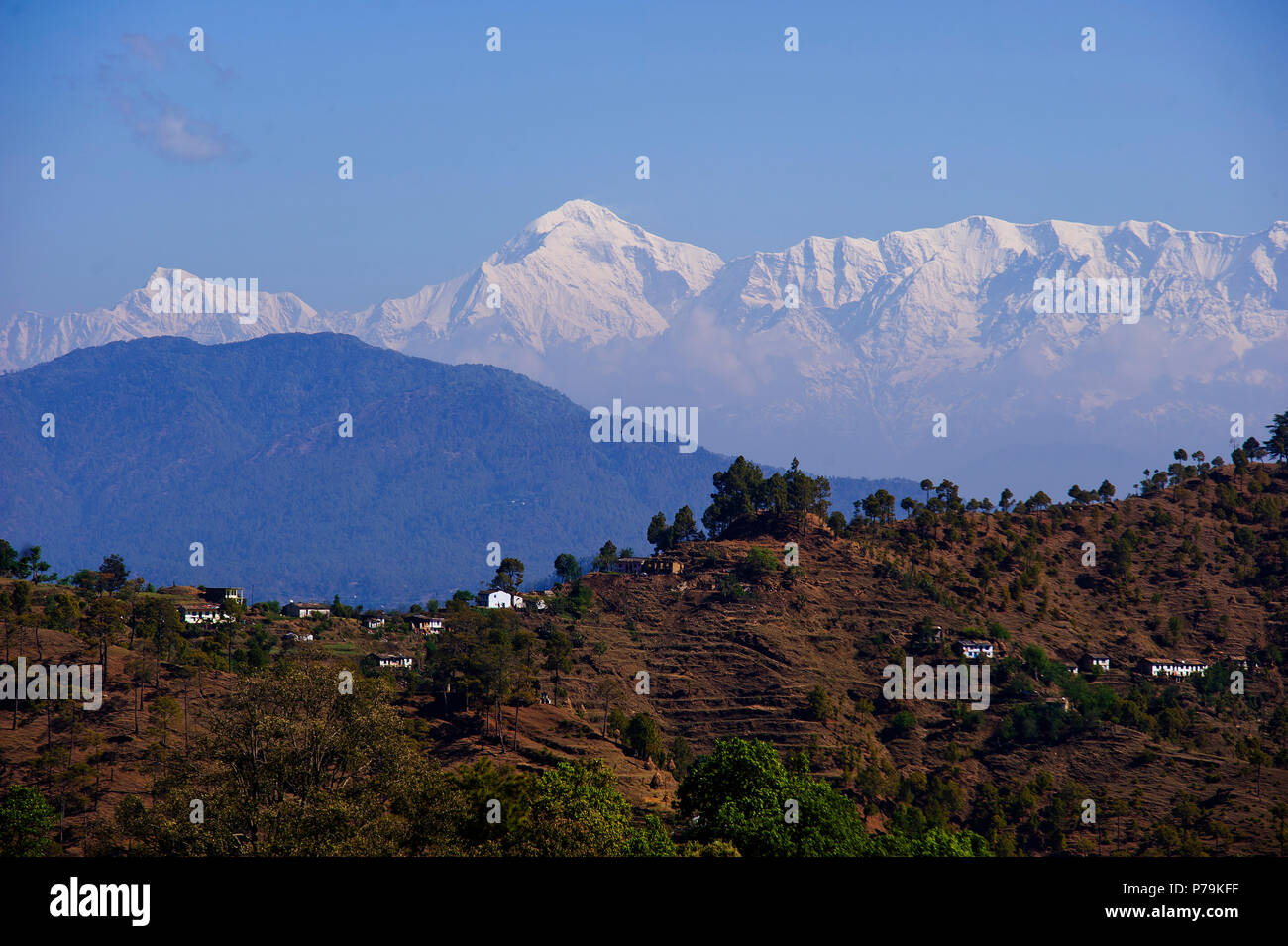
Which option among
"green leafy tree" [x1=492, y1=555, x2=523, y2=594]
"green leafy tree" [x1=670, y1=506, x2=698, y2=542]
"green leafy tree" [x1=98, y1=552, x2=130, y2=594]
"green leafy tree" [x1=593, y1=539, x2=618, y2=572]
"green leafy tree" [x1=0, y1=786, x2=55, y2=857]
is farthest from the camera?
"green leafy tree" [x1=670, y1=506, x2=698, y2=542]

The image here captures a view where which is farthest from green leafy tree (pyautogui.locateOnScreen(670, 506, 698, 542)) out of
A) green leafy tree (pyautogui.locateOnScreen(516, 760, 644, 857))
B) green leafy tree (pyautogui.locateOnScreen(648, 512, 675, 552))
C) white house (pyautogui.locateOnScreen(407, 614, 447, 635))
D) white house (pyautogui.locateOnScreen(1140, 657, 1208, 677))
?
green leafy tree (pyautogui.locateOnScreen(516, 760, 644, 857))

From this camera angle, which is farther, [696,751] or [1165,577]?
[1165,577]

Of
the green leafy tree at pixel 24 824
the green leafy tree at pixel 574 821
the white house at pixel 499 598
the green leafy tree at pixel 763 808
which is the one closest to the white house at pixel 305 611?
the white house at pixel 499 598

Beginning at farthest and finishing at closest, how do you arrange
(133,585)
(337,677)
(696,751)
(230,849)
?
(133,585)
(696,751)
(337,677)
(230,849)

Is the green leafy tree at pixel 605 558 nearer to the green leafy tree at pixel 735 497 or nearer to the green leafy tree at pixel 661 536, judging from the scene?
the green leafy tree at pixel 661 536

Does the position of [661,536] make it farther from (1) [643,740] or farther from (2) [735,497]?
(1) [643,740]

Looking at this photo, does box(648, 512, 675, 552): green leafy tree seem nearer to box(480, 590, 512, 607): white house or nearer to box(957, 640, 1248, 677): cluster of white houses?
box(480, 590, 512, 607): white house
